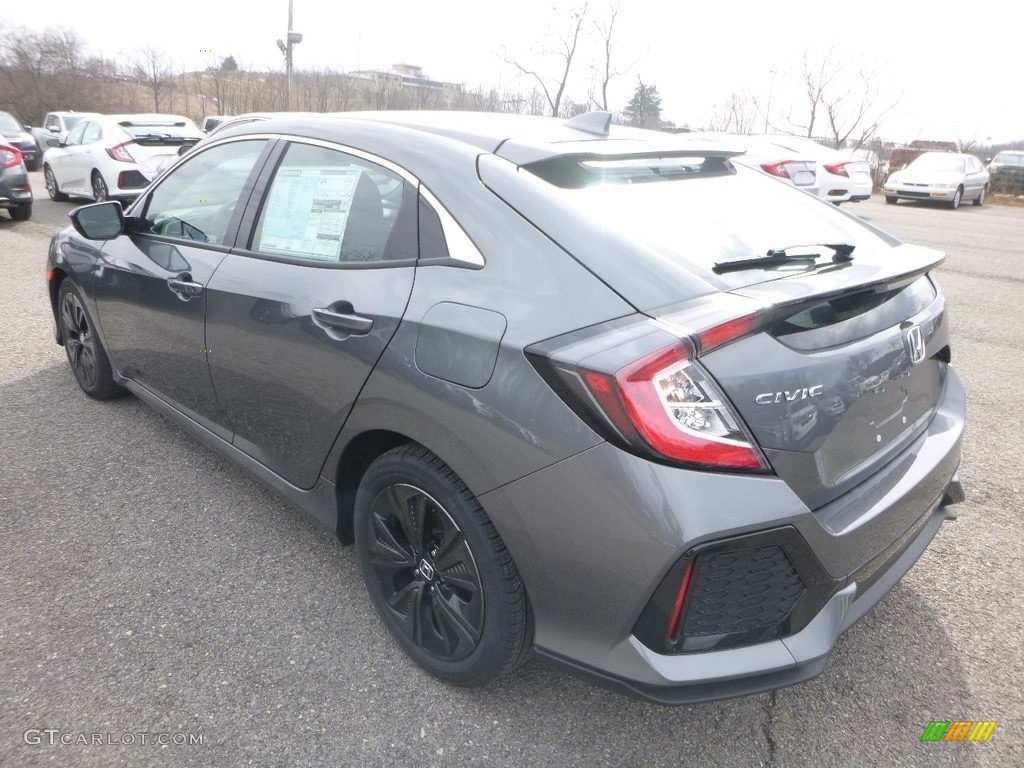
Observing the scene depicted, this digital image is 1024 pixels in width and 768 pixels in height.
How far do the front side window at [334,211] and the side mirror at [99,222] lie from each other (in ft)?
3.53

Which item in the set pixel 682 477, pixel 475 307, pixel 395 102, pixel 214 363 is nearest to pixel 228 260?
pixel 214 363

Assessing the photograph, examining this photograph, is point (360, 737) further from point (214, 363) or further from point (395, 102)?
point (395, 102)

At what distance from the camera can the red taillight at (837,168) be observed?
567 inches

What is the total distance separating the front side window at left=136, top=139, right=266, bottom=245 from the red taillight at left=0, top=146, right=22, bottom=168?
8672 mm

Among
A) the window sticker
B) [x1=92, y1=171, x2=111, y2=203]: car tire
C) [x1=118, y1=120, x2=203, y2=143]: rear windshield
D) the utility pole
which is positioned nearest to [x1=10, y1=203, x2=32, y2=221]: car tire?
[x1=92, y1=171, x2=111, y2=203]: car tire

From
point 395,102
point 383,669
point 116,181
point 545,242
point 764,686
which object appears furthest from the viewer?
point 395,102

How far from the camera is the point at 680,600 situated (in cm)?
177

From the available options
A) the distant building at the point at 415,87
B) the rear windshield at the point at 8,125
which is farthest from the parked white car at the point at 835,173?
the distant building at the point at 415,87

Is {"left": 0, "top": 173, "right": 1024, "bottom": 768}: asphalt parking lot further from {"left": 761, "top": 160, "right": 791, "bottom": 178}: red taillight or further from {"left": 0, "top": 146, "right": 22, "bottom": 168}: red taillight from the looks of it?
{"left": 761, "top": 160, "right": 791, "bottom": 178}: red taillight

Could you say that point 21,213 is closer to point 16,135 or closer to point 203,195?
point 16,135

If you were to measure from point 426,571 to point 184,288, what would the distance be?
159cm

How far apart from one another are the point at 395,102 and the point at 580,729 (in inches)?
1209

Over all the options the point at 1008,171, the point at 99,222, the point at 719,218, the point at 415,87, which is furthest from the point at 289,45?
the point at 719,218

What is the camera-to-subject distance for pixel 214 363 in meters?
3.01
